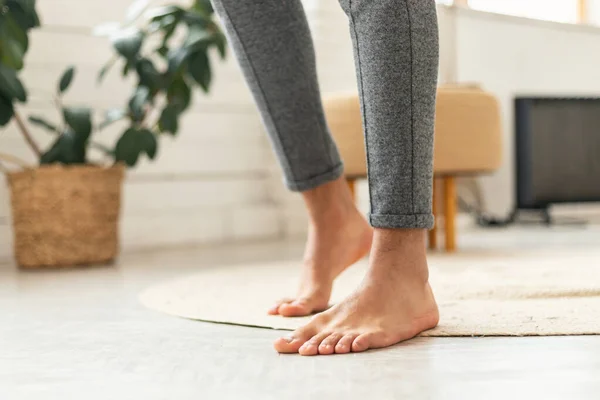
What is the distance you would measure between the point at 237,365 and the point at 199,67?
1374 mm

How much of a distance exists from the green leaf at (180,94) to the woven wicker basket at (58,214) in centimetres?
25

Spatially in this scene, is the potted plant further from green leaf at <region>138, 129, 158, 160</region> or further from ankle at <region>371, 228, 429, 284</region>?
ankle at <region>371, 228, 429, 284</region>

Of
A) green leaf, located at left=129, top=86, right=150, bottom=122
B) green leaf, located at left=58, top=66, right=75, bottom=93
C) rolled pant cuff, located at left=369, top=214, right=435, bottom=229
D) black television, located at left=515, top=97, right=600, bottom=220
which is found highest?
green leaf, located at left=58, top=66, right=75, bottom=93

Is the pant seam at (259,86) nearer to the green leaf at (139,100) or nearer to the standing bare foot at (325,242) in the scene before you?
the standing bare foot at (325,242)

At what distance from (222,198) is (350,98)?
0.90 meters

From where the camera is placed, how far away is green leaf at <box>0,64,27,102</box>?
6.36 feet

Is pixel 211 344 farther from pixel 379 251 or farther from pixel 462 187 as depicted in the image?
pixel 462 187

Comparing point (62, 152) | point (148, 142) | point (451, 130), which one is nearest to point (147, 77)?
point (148, 142)

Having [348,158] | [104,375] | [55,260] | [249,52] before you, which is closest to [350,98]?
[348,158]

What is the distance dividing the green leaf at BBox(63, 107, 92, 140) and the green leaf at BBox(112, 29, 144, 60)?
17 cm

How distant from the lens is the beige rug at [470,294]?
43.4 inches

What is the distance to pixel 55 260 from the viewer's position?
2131 millimetres

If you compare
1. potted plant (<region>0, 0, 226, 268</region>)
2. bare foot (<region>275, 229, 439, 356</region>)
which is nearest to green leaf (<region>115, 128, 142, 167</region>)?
potted plant (<region>0, 0, 226, 268</region>)

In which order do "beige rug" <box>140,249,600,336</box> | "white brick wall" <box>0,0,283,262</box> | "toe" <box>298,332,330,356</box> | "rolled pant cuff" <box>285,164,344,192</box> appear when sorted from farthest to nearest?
1. "white brick wall" <box>0,0,283,262</box>
2. "rolled pant cuff" <box>285,164,344,192</box>
3. "beige rug" <box>140,249,600,336</box>
4. "toe" <box>298,332,330,356</box>
